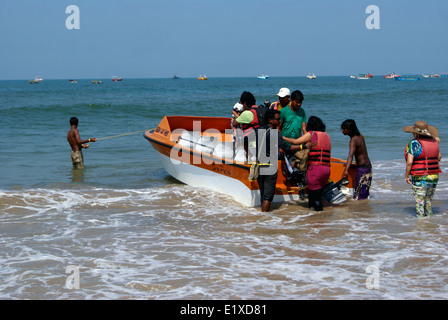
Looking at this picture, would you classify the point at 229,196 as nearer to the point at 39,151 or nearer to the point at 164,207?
the point at 164,207

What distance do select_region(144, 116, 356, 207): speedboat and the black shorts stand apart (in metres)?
0.25

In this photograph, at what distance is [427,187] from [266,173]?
7.24 ft

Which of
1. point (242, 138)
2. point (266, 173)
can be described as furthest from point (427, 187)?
point (242, 138)

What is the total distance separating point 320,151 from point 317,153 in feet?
0.17

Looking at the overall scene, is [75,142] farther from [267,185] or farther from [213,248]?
[213,248]

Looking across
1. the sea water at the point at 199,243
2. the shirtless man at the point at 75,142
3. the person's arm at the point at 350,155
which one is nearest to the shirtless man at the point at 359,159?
the person's arm at the point at 350,155

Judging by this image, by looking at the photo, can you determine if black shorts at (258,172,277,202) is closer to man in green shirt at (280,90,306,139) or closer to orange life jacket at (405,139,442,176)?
man in green shirt at (280,90,306,139)

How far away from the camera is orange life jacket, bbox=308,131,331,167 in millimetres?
7453

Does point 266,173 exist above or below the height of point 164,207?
above

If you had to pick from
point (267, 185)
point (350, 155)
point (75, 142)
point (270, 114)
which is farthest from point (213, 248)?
point (75, 142)

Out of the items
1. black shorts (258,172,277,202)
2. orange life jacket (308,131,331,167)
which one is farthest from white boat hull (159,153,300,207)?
orange life jacket (308,131,331,167)

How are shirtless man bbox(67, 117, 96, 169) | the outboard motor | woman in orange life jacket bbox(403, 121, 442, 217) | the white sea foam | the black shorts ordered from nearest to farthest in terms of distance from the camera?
the white sea foam, woman in orange life jacket bbox(403, 121, 442, 217), the black shorts, the outboard motor, shirtless man bbox(67, 117, 96, 169)

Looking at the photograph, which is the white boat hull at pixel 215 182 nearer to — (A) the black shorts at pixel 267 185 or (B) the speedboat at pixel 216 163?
(B) the speedboat at pixel 216 163
